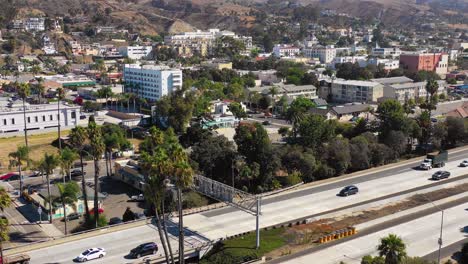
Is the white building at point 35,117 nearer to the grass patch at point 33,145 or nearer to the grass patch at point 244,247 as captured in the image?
the grass patch at point 33,145

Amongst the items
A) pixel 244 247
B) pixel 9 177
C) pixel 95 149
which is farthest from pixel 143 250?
pixel 9 177

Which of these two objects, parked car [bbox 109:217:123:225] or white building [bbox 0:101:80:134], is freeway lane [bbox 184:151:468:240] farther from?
white building [bbox 0:101:80:134]

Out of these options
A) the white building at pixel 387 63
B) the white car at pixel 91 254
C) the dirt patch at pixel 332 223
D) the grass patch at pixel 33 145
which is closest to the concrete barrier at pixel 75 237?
the white car at pixel 91 254

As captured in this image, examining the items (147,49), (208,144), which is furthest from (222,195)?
(147,49)

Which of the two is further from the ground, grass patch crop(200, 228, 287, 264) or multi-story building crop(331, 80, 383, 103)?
multi-story building crop(331, 80, 383, 103)

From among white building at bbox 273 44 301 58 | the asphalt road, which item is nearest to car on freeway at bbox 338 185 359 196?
the asphalt road

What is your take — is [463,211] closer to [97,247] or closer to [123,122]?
[97,247]
